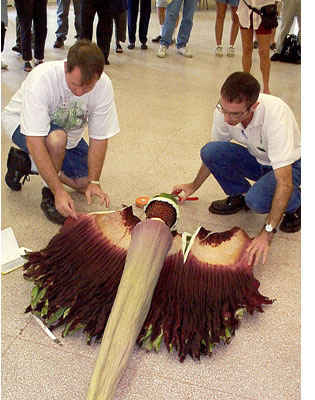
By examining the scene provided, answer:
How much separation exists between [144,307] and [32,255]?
56 centimetres

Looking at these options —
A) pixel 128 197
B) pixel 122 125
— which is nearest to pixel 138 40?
pixel 122 125

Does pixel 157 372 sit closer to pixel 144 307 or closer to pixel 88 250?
pixel 144 307

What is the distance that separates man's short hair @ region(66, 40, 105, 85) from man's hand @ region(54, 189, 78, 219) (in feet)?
1.61

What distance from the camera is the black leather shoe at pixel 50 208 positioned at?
2424 mm

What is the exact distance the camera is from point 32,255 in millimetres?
2029

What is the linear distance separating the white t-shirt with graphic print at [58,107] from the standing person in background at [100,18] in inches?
90.6

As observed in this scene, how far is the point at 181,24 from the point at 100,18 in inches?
50.6

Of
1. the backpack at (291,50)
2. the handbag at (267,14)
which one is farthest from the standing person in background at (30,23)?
the backpack at (291,50)

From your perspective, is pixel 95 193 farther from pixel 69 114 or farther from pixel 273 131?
pixel 273 131

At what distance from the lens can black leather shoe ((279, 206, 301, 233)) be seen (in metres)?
2.49

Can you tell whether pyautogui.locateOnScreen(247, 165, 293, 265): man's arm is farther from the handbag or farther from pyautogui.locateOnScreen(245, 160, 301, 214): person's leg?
the handbag

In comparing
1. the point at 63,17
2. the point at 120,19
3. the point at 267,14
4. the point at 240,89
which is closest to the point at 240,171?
the point at 240,89

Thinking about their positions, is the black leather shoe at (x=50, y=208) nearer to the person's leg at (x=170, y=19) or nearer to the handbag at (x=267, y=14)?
the handbag at (x=267, y=14)

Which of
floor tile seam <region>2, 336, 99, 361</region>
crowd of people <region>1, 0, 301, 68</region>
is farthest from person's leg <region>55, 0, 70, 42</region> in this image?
floor tile seam <region>2, 336, 99, 361</region>
